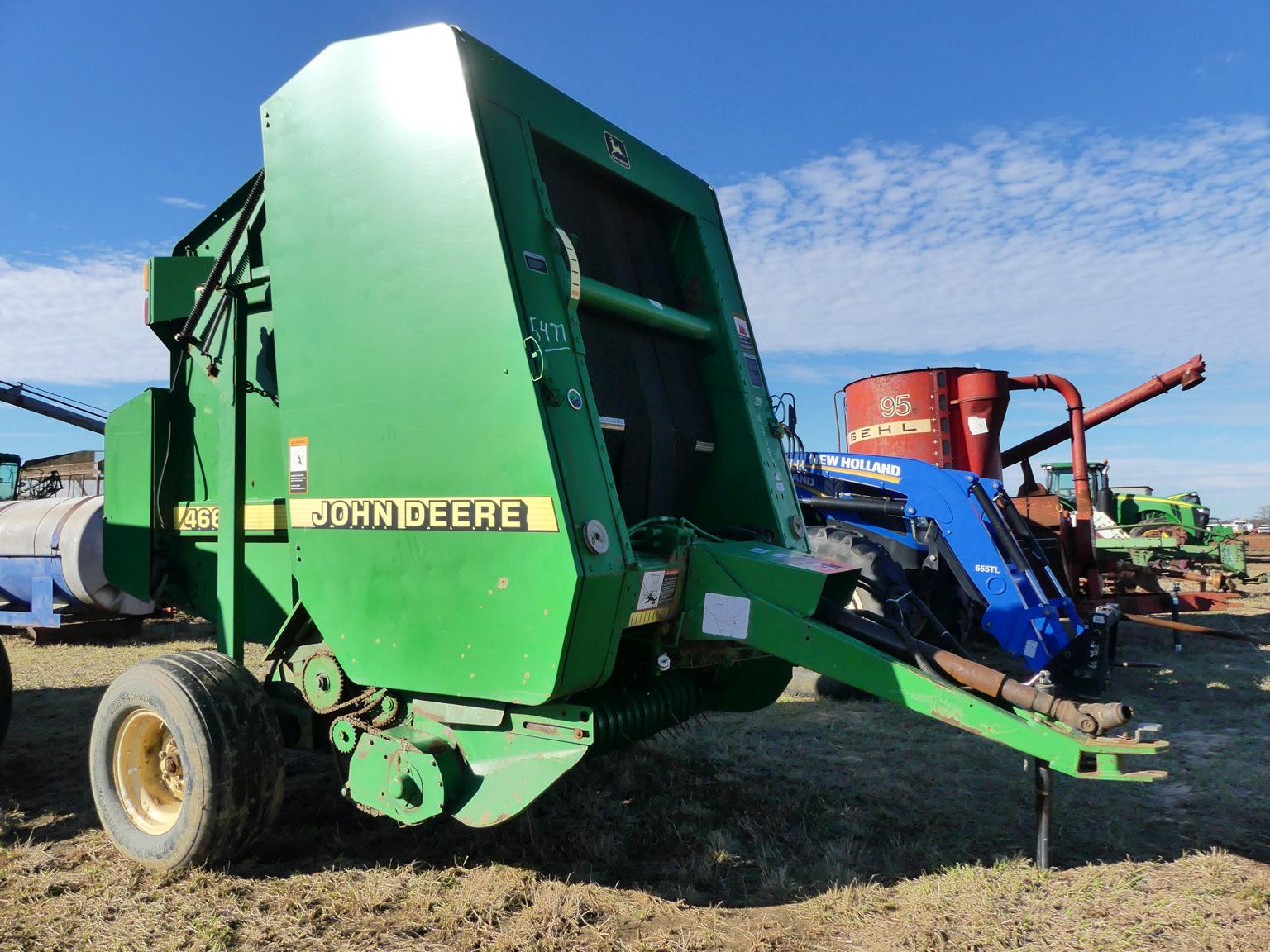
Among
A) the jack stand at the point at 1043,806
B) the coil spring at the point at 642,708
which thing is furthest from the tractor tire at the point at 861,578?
the jack stand at the point at 1043,806

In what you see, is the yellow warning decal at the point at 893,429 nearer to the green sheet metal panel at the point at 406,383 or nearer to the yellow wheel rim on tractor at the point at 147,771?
the green sheet metal panel at the point at 406,383

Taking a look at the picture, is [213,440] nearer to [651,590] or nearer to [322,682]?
[322,682]

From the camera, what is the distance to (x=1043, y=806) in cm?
332

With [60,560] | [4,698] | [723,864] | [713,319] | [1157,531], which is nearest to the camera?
[723,864]

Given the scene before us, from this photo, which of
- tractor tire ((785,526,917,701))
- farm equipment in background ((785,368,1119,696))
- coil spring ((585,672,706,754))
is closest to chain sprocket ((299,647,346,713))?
coil spring ((585,672,706,754))

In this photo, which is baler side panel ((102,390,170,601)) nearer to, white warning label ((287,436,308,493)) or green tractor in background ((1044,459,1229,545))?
white warning label ((287,436,308,493))

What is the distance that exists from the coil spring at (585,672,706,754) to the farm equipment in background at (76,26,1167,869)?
0.05 feet

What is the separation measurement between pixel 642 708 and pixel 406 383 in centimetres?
157

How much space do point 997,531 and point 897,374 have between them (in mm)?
3179

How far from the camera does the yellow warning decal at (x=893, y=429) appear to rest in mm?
9391

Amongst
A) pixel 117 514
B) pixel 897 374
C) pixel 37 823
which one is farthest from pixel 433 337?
pixel 897 374

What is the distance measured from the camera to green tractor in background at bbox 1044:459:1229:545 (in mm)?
15023

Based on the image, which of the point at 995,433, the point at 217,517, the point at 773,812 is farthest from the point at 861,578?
the point at 995,433

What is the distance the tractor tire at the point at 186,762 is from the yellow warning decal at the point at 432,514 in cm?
73
